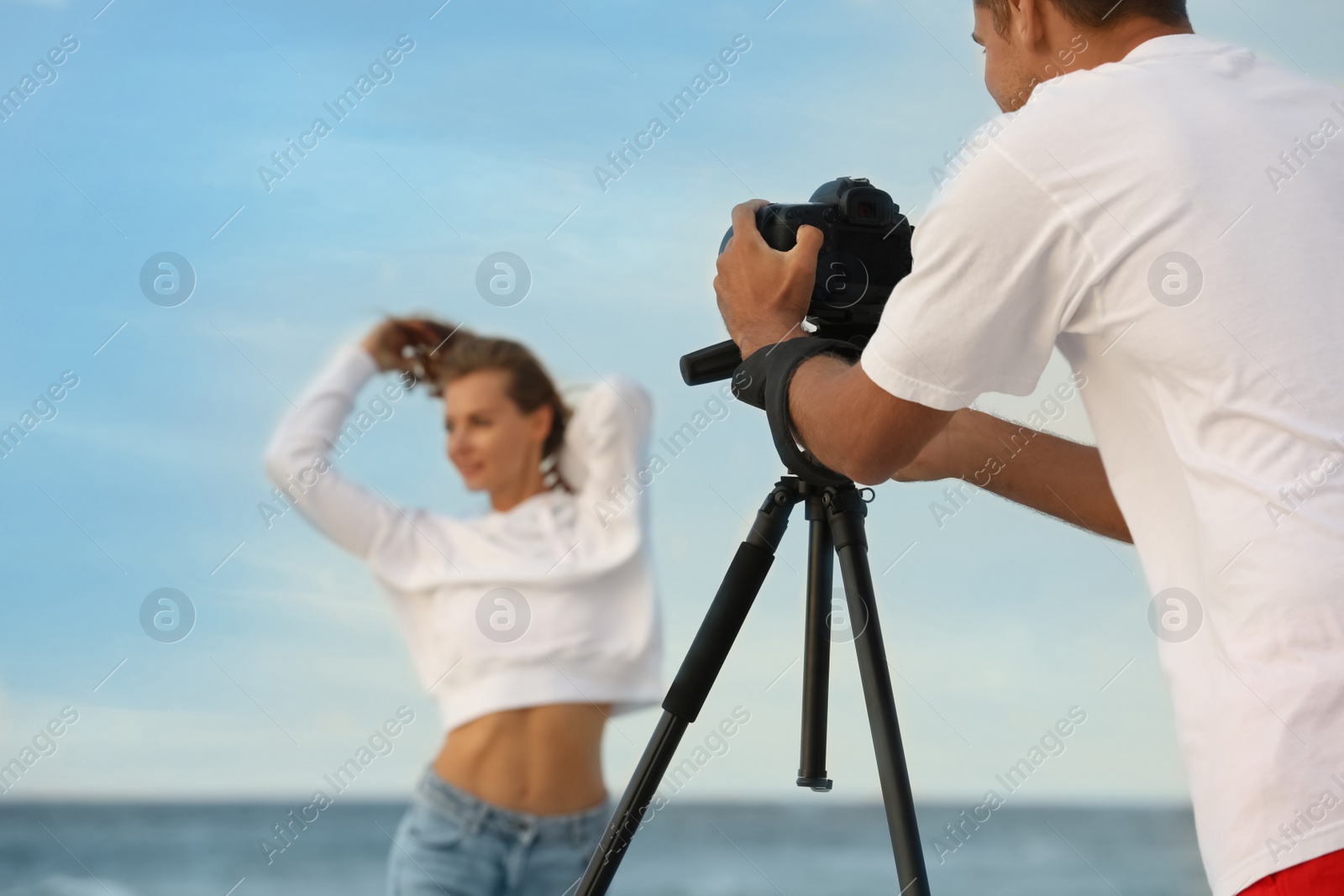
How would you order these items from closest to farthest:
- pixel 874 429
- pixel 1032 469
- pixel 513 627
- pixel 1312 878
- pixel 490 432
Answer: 1. pixel 1312 878
2. pixel 874 429
3. pixel 1032 469
4. pixel 513 627
5. pixel 490 432

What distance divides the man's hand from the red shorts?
50cm

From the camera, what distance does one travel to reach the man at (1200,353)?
2.08 ft

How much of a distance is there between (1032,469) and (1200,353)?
15.2 inches

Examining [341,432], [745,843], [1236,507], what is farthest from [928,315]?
[745,843]

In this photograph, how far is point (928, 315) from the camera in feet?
2.39

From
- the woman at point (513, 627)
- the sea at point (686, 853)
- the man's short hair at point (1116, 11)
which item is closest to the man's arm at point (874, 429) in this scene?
the man's short hair at point (1116, 11)

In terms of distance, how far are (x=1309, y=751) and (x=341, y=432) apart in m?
1.55

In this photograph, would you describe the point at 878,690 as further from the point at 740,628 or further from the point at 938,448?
the point at 938,448

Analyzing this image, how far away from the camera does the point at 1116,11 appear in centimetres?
80

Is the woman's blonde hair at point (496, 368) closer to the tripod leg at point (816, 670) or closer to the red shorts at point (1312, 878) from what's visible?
the tripod leg at point (816, 670)

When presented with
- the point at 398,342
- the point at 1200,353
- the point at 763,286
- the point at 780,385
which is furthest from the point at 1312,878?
the point at 398,342

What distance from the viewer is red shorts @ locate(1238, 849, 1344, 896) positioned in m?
0.62

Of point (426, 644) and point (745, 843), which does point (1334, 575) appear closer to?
point (426, 644)

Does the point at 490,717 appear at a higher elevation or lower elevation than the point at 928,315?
lower
